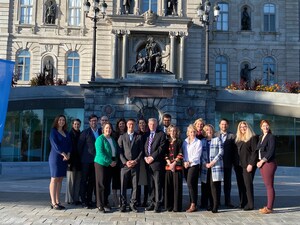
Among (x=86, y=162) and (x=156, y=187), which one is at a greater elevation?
(x=86, y=162)

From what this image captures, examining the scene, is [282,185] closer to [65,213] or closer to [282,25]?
[65,213]

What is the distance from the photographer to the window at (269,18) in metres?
35.8

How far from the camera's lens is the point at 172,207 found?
8836mm

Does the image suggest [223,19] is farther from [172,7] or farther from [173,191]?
[173,191]

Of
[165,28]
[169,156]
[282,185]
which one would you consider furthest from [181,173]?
[165,28]

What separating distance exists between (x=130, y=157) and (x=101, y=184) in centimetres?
89

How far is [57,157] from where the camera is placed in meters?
8.91

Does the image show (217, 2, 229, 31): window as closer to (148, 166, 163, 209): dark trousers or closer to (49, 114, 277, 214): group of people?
(49, 114, 277, 214): group of people

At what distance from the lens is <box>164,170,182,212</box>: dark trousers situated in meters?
8.70

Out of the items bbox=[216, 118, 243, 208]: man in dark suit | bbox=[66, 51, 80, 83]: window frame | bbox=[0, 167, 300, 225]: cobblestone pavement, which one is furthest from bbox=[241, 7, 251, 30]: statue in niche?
bbox=[216, 118, 243, 208]: man in dark suit

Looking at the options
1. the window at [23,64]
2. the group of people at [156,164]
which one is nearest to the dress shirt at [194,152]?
the group of people at [156,164]

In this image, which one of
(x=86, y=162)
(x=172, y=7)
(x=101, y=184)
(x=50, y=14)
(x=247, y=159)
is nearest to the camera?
(x=101, y=184)

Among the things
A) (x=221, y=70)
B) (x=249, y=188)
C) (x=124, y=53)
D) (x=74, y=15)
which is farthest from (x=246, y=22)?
(x=249, y=188)

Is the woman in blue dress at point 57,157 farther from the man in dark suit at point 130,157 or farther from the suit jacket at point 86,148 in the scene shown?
the man in dark suit at point 130,157
